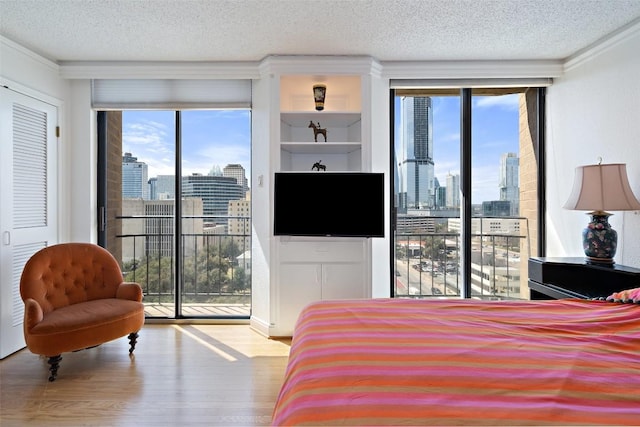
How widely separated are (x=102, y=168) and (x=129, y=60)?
1142 millimetres

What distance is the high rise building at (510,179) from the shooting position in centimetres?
362

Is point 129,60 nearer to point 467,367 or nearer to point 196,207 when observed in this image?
point 196,207

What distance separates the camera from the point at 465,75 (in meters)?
3.40

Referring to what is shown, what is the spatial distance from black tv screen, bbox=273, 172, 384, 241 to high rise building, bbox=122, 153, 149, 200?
5.18ft

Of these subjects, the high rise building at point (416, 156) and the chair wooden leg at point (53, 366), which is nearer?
the chair wooden leg at point (53, 366)

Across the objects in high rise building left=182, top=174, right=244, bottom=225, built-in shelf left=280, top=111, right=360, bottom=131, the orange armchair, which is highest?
built-in shelf left=280, top=111, right=360, bottom=131

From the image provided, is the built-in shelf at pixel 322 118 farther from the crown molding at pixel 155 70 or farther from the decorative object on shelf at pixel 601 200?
the decorative object on shelf at pixel 601 200

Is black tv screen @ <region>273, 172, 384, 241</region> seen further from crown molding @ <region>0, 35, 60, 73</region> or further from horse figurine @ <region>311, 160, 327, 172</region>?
crown molding @ <region>0, 35, 60, 73</region>

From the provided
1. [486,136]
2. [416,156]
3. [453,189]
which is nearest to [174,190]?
[416,156]

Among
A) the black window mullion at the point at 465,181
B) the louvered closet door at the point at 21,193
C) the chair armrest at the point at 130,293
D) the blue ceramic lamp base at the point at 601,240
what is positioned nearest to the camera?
the blue ceramic lamp base at the point at 601,240

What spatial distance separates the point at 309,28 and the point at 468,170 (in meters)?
2.10

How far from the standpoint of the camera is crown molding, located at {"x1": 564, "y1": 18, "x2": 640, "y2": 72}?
2.69m

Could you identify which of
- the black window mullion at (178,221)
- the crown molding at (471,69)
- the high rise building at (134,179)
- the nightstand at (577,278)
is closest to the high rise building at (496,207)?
the nightstand at (577,278)

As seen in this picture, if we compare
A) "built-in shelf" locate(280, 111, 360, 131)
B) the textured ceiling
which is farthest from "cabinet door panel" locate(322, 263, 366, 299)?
the textured ceiling
